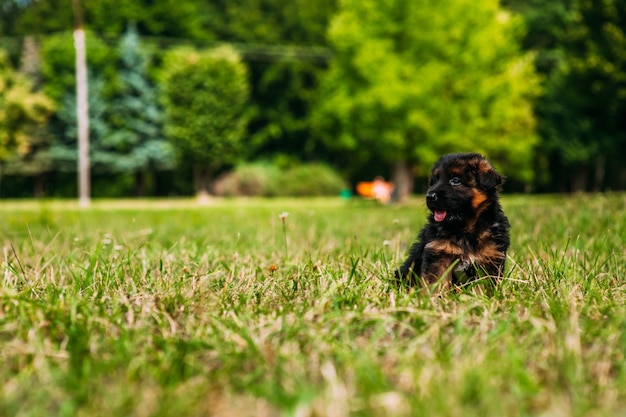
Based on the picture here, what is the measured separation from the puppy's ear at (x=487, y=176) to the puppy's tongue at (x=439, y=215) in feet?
1.00

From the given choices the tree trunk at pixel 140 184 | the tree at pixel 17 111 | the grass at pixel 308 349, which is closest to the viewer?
the grass at pixel 308 349

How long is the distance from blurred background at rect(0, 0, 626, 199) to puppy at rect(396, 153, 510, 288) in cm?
1900

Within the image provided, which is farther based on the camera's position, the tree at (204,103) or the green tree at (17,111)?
the tree at (204,103)

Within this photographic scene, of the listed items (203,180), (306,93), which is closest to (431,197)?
(203,180)

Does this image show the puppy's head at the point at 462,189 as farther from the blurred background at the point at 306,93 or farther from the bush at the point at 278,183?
the bush at the point at 278,183

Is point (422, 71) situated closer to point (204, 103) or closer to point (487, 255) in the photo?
point (204, 103)

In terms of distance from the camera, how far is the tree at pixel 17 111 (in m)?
32.6

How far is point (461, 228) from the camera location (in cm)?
363

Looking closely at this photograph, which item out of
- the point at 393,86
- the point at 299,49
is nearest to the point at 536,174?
the point at 299,49

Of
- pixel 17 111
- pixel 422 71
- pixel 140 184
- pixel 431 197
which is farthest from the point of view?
pixel 140 184

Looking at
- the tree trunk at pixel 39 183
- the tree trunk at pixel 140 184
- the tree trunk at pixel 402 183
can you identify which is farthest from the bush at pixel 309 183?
the tree trunk at pixel 39 183

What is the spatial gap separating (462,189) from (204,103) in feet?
118

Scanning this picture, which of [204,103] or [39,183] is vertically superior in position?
[204,103]

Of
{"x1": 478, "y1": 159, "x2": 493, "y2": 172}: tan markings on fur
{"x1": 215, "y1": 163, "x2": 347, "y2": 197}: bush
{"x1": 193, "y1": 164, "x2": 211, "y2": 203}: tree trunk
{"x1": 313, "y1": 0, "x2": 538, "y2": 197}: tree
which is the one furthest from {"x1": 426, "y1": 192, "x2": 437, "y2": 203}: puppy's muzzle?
{"x1": 193, "y1": 164, "x2": 211, "y2": 203}: tree trunk
